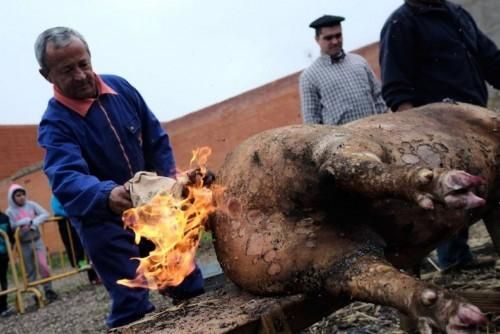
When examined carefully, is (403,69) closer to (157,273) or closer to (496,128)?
(496,128)

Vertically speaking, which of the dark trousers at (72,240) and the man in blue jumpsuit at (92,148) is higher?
the man in blue jumpsuit at (92,148)

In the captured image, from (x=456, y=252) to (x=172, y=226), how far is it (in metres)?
2.55

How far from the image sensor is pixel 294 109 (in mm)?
11234

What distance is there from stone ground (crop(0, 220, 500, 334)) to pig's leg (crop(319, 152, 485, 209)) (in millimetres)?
1282

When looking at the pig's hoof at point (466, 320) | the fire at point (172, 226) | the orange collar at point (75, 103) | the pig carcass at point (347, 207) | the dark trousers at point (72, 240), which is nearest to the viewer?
the pig's hoof at point (466, 320)

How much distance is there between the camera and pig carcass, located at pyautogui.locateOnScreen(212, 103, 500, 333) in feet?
6.18

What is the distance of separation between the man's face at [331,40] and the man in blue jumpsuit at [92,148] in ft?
6.94

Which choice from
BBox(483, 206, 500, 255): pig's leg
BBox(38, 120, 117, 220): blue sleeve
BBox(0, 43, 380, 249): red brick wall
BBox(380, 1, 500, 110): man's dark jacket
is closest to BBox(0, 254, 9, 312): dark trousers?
BBox(0, 43, 380, 249): red brick wall

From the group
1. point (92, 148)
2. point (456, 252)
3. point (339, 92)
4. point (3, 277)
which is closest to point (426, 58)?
point (339, 92)

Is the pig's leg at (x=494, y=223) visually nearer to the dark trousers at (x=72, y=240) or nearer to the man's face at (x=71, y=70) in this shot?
the man's face at (x=71, y=70)

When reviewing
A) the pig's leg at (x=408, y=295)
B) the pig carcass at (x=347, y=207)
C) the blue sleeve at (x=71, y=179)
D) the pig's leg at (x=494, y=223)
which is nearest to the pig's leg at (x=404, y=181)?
the pig carcass at (x=347, y=207)

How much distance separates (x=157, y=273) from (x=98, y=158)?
85 centimetres

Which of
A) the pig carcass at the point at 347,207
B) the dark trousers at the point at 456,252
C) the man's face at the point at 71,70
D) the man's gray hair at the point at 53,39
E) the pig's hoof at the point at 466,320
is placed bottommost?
the dark trousers at the point at 456,252

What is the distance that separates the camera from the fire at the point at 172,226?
2.36 metres
